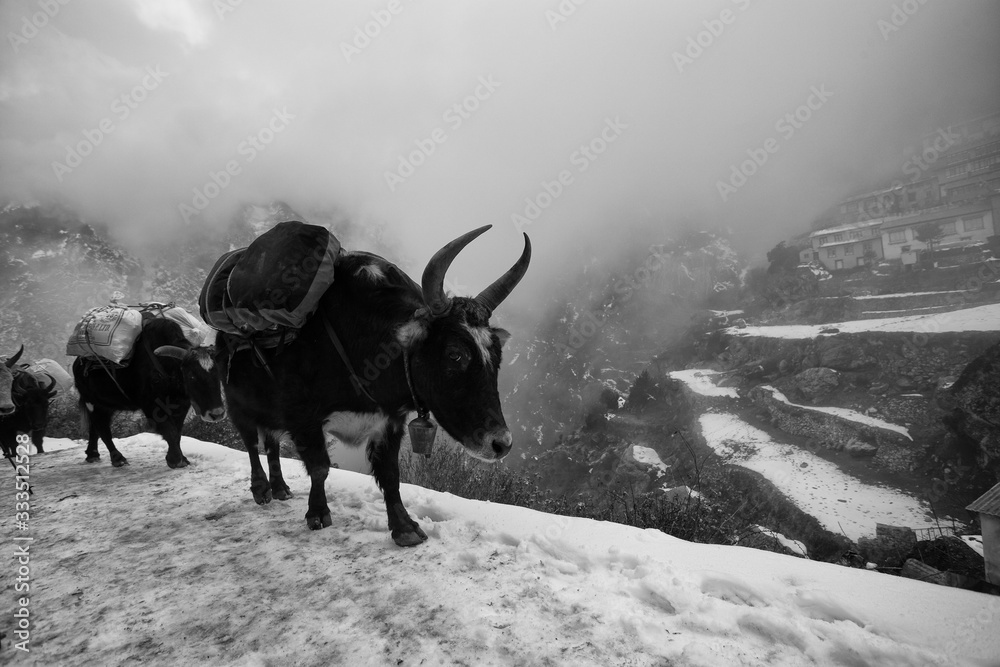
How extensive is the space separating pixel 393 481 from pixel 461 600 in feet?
3.88

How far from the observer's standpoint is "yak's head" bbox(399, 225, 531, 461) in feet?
8.50

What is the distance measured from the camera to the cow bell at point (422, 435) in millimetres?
2871

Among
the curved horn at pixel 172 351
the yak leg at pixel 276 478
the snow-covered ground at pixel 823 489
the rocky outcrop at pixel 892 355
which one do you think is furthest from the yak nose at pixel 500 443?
the rocky outcrop at pixel 892 355

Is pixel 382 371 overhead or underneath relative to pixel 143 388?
overhead

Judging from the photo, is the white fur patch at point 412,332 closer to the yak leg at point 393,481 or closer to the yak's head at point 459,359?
the yak's head at point 459,359

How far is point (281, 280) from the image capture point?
309 centimetres

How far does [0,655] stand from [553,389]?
91682mm

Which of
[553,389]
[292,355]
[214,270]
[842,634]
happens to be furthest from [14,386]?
[553,389]

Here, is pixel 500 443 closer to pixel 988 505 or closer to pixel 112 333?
pixel 112 333

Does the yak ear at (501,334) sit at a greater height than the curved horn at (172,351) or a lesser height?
greater

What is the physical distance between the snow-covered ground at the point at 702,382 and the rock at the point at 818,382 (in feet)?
21.0

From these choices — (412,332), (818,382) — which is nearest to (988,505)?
(412,332)

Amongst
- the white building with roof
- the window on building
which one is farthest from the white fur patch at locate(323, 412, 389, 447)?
the white building with roof

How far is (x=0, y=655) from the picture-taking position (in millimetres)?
1957
